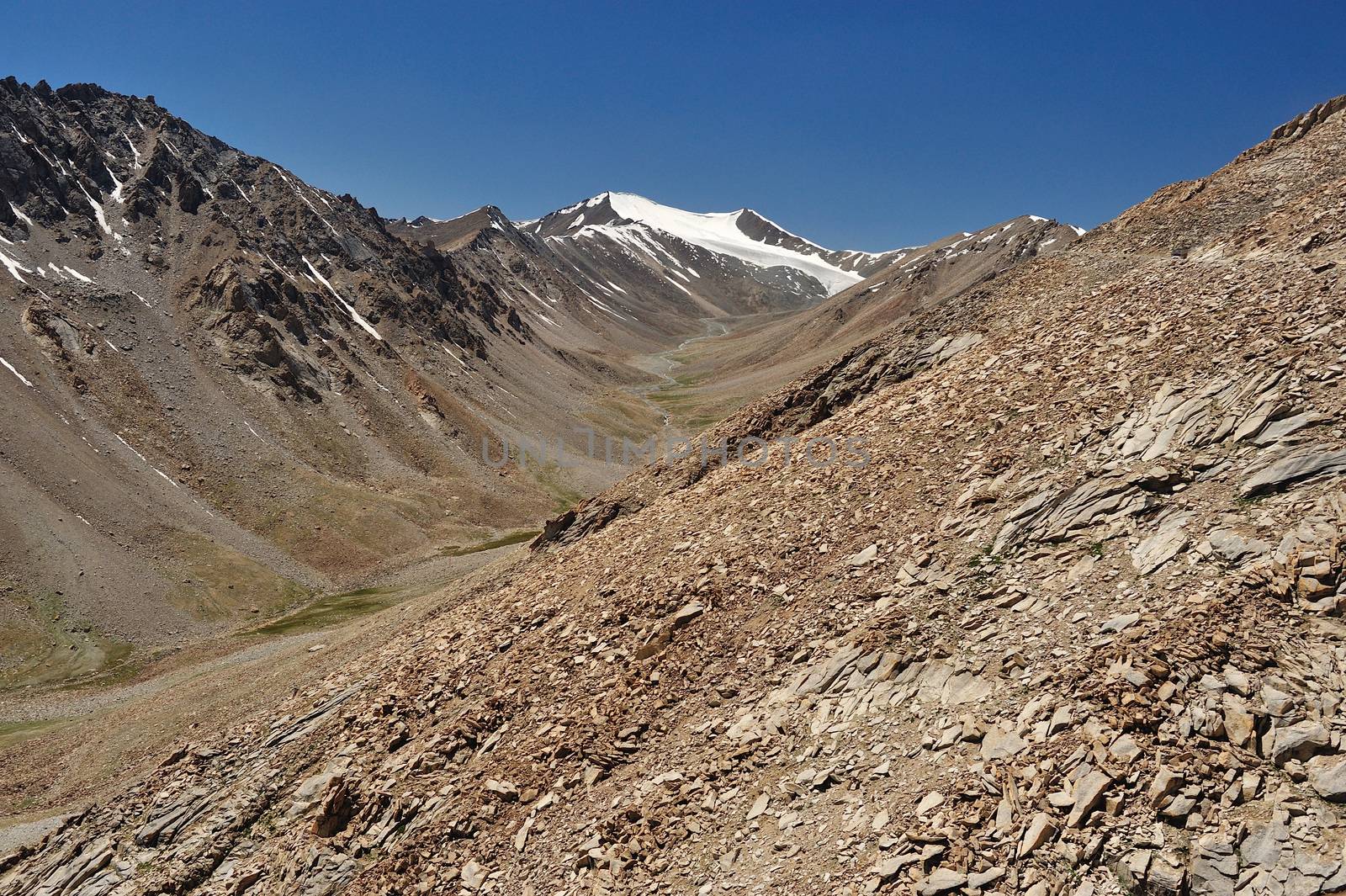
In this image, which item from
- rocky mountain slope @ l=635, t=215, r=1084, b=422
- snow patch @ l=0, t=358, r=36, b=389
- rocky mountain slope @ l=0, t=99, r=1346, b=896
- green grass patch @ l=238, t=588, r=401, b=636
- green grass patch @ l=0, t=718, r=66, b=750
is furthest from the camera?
rocky mountain slope @ l=635, t=215, r=1084, b=422

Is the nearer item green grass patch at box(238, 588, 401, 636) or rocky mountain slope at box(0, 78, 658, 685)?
green grass patch at box(238, 588, 401, 636)

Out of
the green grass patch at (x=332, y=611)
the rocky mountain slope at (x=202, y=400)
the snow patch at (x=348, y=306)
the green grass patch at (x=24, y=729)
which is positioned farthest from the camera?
the snow patch at (x=348, y=306)

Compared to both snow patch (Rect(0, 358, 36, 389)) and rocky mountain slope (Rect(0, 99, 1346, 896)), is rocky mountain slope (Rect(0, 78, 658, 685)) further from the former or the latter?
rocky mountain slope (Rect(0, 99, 1346, 896))

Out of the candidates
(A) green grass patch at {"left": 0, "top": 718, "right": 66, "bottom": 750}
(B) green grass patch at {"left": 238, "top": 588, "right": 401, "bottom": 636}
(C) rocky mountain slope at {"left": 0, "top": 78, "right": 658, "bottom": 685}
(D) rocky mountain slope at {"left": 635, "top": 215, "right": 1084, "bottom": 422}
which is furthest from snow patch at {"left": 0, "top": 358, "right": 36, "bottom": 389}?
(D) rocky mountain slope at {"left": 635, "top": 215, "right": 1084, "bottom": 422}

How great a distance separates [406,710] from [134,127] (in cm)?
14759

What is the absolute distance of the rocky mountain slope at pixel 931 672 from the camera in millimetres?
9078

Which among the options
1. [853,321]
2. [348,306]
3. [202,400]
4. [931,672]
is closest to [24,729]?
[202,400]

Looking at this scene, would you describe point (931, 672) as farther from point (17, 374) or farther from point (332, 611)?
point (17, 374)

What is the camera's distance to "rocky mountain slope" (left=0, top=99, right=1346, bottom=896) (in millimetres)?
9078

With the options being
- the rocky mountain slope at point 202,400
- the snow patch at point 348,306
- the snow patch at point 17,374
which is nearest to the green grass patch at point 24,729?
the rocky mountain slope at point 202,400

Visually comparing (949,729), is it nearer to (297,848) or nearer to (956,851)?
(956,851)

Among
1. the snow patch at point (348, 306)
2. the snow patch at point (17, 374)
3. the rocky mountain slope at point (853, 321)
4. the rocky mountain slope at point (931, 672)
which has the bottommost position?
the rocky mountain slope at point (931, 672)

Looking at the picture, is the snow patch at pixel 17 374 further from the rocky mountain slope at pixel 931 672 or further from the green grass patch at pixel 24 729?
the rocky mountain slope at pixel 931 672

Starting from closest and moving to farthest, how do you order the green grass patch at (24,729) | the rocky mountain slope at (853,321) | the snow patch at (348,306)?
the green grass patch at (24,729), the snow patch at (348,306), the rocky mountain slope at (853,321)
